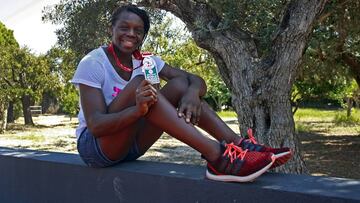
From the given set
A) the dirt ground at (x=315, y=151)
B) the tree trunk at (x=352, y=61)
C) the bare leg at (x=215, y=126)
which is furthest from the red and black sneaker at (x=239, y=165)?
the tree trunk at (x=352, y=61)

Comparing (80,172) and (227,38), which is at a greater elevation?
(227,38)

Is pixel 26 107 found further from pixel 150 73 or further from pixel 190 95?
pixel 150 73

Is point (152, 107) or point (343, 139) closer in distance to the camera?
point (152, 107)

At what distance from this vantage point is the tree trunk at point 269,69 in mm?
5289

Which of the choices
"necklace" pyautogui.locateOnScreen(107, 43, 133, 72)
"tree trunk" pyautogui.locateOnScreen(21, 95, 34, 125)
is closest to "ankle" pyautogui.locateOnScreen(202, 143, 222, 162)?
"necklace" pyautogui.locateOnScreen(107, 43, 133, 72)

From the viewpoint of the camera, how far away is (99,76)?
8.70 feet

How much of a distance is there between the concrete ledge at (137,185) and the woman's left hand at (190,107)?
0.99 ft

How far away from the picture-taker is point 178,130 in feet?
7.81

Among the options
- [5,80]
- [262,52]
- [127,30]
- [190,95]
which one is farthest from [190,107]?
[5,80]

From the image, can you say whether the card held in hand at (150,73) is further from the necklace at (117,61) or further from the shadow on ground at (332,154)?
the shadow on ground at (332,154)

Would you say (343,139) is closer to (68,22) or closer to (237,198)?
(68,22)

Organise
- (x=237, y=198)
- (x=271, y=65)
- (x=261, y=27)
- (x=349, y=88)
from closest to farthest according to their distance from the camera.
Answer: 1. (x=237, y=198)
2. (x=271, y=65)
3. (x=261, y=27)
4. (x=349, y=88)

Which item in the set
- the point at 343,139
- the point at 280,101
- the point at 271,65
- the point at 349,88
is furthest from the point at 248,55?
the point at 349,88

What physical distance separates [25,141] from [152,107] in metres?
13.5
